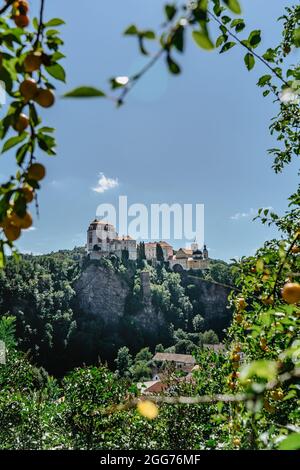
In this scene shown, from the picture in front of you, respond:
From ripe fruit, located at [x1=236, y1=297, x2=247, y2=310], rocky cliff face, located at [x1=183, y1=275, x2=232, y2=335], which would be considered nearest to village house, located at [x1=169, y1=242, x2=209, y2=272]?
rocky cliff face, located at [x1=183, y1=275, x2=232, y2=335]

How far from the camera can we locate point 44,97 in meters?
0.70

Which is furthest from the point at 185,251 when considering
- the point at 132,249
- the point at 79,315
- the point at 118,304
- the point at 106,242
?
the point at 79,315

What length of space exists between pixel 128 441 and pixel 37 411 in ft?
4.31

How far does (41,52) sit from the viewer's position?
2.38 feet

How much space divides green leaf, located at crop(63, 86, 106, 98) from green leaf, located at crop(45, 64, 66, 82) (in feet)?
1.39

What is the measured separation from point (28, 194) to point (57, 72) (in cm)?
29

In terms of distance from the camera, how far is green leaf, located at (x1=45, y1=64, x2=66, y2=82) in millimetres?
802

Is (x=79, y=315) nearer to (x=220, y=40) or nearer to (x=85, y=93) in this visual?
(x=220, y=40)

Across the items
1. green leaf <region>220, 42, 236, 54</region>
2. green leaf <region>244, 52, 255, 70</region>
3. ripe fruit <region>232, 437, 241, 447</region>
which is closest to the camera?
green leaf <region>244, 52, 255, 70</region>

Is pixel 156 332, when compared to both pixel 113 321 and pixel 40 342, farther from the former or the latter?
pixel 40 342

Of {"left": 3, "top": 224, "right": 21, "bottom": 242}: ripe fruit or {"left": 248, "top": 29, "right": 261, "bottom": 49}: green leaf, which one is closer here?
{"left": 3, "top": 224, "right": 21, "bottom": 242}: ripe fruit

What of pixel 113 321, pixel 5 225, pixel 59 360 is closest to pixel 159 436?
pixel 5 225

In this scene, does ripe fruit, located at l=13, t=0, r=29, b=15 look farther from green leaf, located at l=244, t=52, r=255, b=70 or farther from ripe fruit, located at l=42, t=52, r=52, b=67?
green leaf, located at l=244, t=52, r=255, b=70

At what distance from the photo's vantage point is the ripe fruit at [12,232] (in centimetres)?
77
